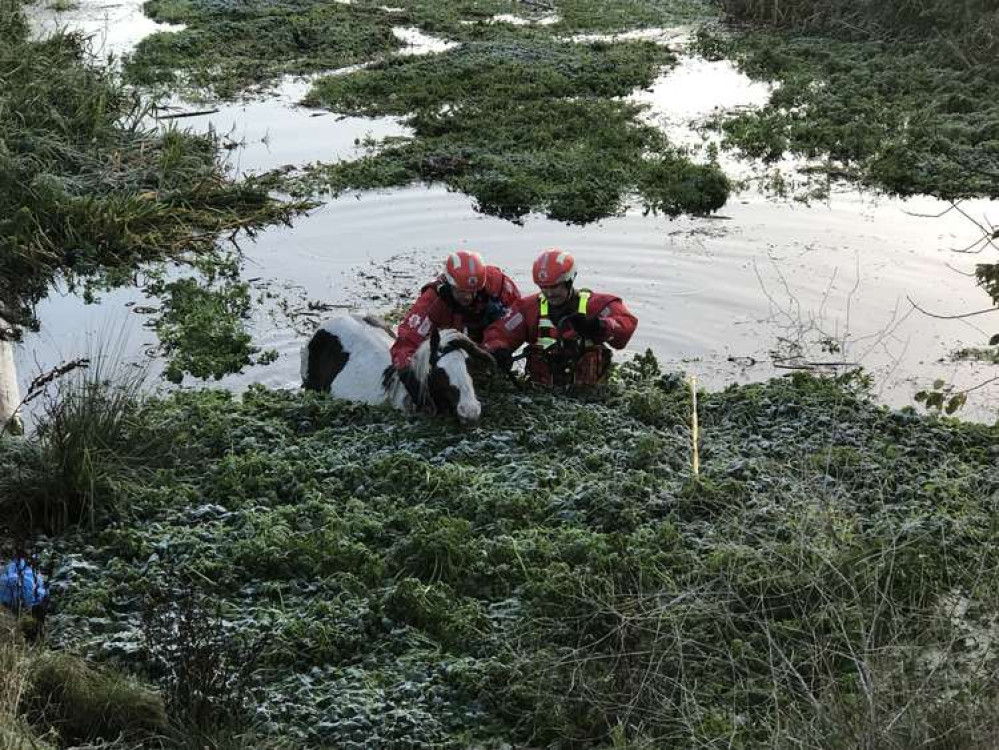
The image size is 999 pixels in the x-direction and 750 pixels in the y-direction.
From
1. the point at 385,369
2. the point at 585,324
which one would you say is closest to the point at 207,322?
the point at 385,369

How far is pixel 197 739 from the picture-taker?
19.0 feet

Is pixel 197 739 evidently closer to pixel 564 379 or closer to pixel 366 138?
pixel 564 379

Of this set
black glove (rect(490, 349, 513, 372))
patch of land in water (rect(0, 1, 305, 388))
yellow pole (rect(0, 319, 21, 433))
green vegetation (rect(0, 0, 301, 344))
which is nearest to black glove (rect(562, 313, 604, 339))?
black glove (rect(490, 349, 513, 372))

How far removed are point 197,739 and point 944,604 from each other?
3.76 meters

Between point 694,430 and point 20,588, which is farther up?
point 20,588

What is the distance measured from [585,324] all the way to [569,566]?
10.3ft

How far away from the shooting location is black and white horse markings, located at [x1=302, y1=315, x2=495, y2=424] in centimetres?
955

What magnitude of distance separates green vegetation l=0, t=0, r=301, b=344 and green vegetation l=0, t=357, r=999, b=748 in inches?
163

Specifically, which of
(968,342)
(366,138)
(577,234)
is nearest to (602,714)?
(968,342)

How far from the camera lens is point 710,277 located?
43.5 ft

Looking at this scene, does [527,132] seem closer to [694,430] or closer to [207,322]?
[207,322]

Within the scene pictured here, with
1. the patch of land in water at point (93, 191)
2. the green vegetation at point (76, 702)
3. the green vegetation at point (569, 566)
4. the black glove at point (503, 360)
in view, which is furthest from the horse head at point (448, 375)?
the green vegetation at point (76, 702)

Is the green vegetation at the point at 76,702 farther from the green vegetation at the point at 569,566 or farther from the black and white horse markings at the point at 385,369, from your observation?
the black and white horse markings at the point at 385,369

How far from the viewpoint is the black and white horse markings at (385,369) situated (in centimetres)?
955
